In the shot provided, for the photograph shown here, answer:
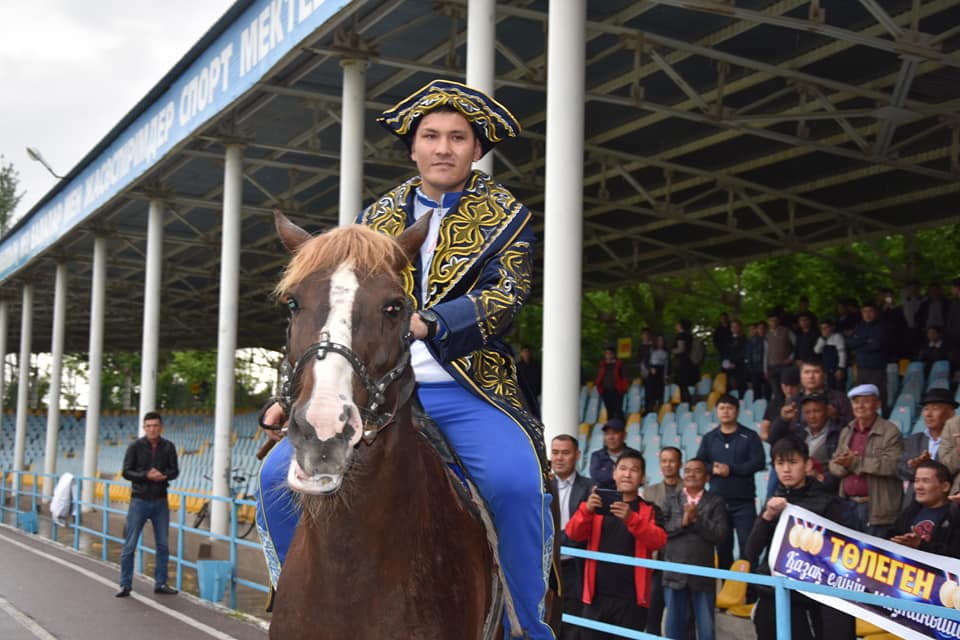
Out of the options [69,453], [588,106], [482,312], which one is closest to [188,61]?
[588,106]

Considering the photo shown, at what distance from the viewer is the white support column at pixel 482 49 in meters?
10.0

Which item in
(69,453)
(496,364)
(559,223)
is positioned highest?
(559,223)

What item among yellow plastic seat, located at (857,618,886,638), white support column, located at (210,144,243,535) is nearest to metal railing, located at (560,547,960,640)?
yellow plastic seat, located at (857,618,886,638)

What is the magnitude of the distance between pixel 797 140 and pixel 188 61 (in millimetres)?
9950

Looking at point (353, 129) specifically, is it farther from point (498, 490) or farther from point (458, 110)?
point (498, 490)

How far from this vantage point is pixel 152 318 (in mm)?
19828

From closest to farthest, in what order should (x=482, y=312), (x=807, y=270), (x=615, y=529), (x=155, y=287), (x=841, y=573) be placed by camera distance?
(x=482, y=312)
(x=841, y=573)
(x=615, y=529)
(x=155, y=287)
(x=807, y=270)

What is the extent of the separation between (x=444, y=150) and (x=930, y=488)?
4740mm

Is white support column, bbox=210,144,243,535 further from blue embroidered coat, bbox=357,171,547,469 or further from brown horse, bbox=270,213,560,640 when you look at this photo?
brown horse, bbox=270,213,560,640

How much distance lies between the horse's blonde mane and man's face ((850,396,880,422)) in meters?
6.65

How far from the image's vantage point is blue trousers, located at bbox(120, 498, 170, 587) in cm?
1247

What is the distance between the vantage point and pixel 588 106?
57.9ft

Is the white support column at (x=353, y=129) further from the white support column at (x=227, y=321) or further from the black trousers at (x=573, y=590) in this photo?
the black trousers at (x=573, y=590)

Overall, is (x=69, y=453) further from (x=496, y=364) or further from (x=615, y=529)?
(x=496, y=364)
